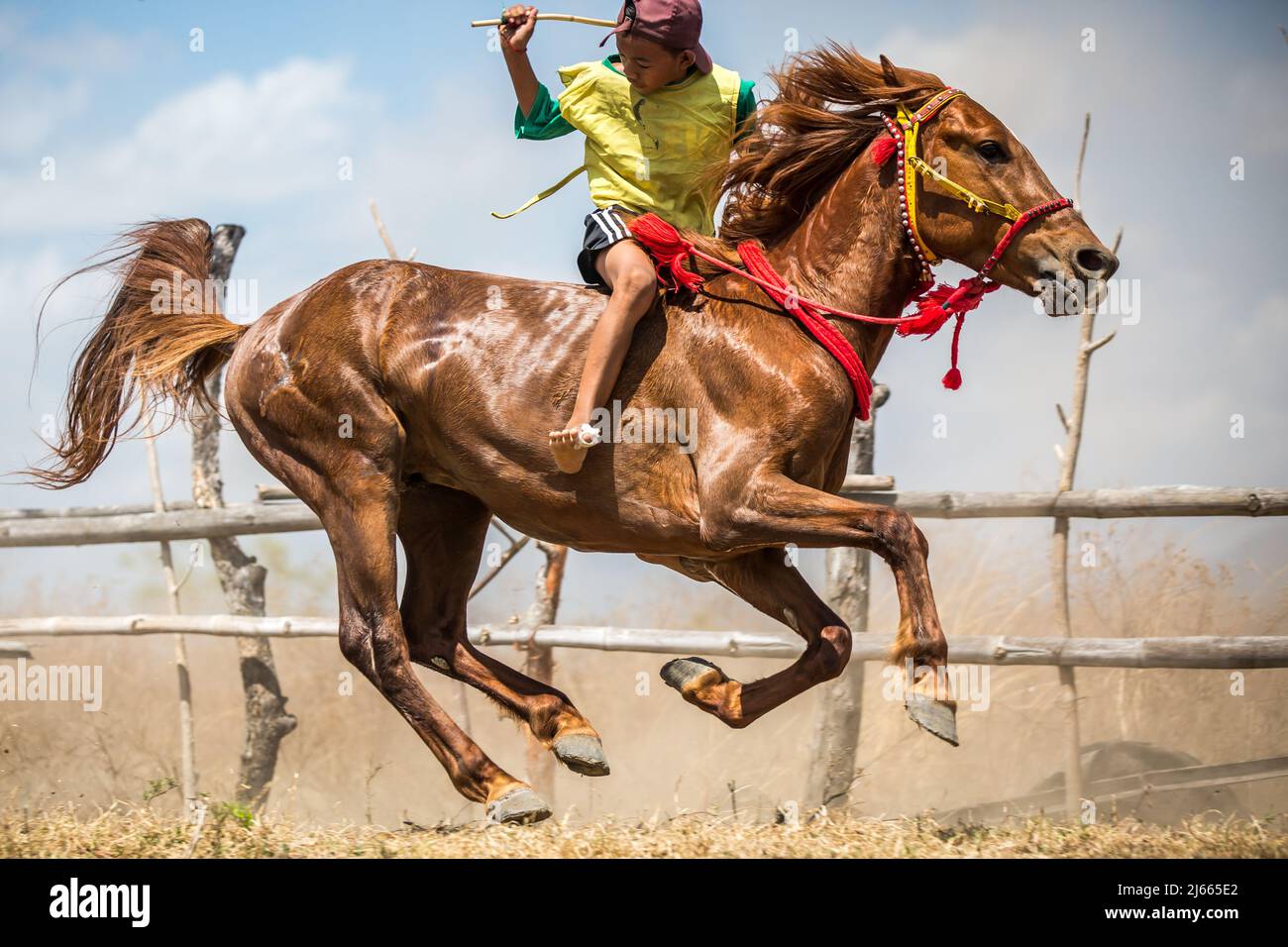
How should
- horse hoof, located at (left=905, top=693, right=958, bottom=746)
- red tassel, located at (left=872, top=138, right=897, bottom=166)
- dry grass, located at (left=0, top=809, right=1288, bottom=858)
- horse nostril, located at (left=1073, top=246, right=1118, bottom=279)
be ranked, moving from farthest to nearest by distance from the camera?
red tassel, located at (left=872, top=138, right=897, bottom=166) < dry grass, located at (left=0, top=809, right=1288, bottom=858) < horse nostril, located at (left=1073, top=246, right=1118, bottom=279) < horse hoof, located at (left=905, top=693, right=958, bottom=746)

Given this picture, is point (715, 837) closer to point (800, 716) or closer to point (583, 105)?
point (583, 105)

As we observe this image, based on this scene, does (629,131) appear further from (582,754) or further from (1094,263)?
(582,754)

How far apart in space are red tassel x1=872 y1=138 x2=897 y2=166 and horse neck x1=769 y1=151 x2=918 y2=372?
0.12 ft

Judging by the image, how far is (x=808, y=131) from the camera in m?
4.41

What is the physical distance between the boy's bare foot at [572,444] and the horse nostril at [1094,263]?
5.23 feet

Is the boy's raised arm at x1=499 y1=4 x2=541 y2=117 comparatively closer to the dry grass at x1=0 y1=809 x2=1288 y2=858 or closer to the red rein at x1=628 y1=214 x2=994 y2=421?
the red rein at x1=628 y1=214 x2=994 y2=421

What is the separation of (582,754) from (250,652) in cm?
488

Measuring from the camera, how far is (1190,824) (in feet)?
14.9

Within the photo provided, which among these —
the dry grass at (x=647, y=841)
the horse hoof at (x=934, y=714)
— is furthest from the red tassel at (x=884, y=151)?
the dry grass at (x=647, y=841)

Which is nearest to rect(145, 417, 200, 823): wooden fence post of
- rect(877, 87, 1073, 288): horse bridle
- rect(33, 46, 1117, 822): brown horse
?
rect(33, 46, 1117, 822): brown horse

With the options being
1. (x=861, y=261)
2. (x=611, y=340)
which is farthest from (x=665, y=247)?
(x=861, y=261)

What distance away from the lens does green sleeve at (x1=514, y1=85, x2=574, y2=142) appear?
4473mm

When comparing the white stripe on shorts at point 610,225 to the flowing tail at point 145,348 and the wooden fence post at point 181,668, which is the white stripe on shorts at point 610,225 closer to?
the flowing tail at point 145,348
